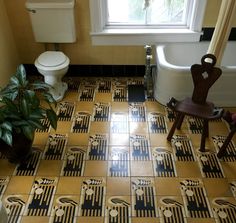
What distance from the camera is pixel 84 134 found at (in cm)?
224

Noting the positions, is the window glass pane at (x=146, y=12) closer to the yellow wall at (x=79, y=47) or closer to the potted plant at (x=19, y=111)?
the yellow wall at (x=79, y=47)

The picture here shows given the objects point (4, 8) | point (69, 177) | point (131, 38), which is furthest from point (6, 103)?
point (131, 38)

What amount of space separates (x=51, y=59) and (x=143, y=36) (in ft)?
3.19

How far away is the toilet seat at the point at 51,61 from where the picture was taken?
2.36 meters

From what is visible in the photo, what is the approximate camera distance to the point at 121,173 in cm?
192

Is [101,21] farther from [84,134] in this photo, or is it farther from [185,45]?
[84,134]

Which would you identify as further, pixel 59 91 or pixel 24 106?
pixel 59 91

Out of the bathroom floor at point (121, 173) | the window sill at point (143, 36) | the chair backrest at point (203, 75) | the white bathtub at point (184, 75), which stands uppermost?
the window sill at point (143, 36)

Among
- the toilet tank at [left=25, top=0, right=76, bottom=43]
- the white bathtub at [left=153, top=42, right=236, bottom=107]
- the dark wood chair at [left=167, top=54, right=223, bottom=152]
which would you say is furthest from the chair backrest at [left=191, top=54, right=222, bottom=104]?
the toilet tank at [left=25, top=0, right=76, bottom=43]

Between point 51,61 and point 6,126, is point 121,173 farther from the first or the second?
point 51,61

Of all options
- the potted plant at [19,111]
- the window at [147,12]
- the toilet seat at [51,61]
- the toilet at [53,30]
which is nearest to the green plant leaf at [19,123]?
the potted plant at [19,111]

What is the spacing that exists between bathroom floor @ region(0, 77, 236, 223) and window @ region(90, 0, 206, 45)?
29.2 inches

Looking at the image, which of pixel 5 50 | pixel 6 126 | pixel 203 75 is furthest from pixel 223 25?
pixel 5 50

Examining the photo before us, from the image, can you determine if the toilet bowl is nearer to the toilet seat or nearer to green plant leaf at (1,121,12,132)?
the toilet seat
